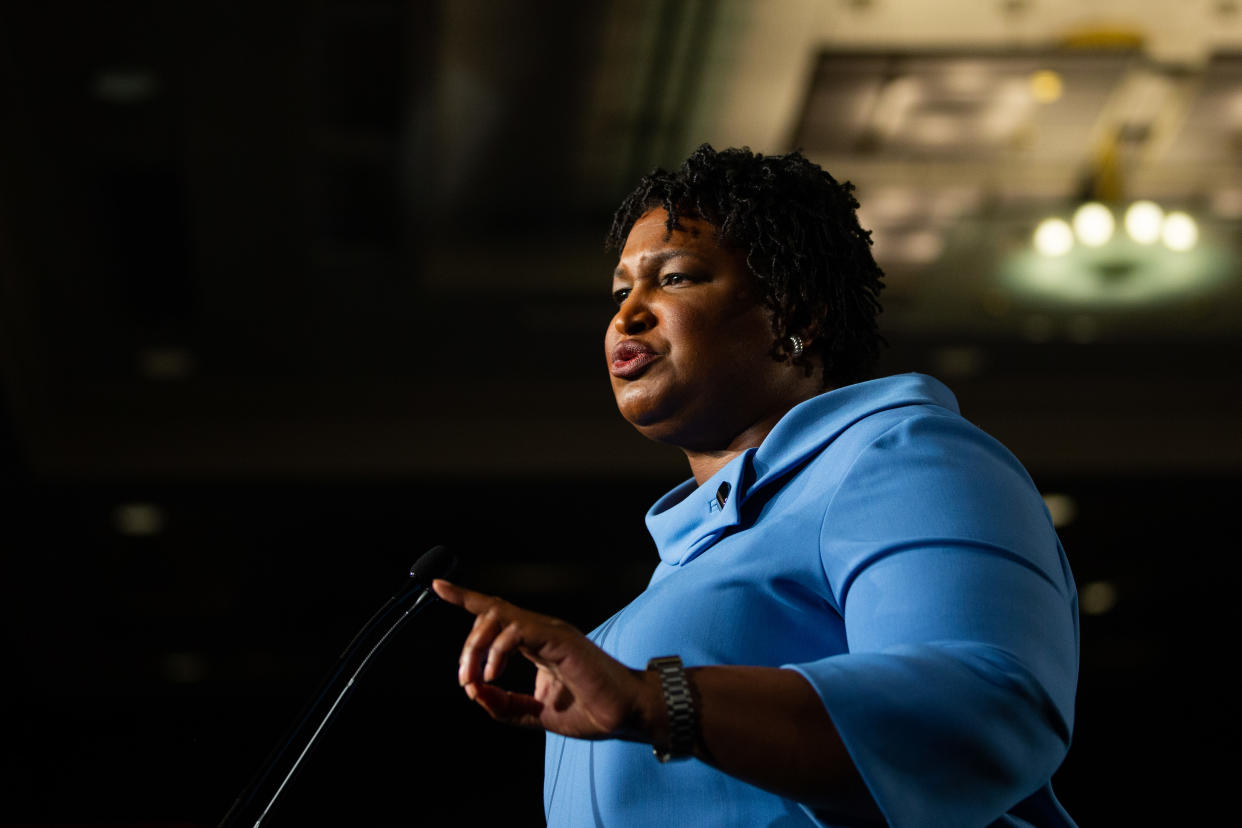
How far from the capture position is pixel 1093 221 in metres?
5.01

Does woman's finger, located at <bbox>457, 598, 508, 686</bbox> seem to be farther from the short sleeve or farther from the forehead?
the forehead

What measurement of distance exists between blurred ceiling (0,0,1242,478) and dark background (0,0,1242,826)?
0.02 meters

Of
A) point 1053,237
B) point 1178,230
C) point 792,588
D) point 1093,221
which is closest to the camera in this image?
point 792,588

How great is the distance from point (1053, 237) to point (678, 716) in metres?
5.04

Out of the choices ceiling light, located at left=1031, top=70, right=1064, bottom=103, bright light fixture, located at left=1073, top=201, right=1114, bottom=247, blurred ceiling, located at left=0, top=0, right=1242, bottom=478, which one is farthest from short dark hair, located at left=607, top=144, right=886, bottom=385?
bright light fixture, located at left=1073, top=201, right=1114, bottom=247

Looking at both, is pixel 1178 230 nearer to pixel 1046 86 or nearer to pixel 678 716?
pixel 1046 86

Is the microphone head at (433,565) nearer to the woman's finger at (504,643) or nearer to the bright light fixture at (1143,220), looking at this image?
the woman's finger at (504,643)

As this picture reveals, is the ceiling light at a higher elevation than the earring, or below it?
higher

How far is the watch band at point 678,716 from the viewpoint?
0.69m

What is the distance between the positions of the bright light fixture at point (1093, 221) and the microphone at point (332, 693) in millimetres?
4428

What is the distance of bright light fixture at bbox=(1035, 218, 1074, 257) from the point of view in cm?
523

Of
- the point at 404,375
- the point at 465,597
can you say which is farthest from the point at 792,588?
the point at 404,375

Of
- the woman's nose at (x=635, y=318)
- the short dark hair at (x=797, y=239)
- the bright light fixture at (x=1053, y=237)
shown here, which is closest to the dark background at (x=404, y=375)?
the bright light fixture at (x=1053, y=237)

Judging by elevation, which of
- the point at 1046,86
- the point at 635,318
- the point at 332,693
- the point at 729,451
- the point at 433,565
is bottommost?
the point at 332,693
